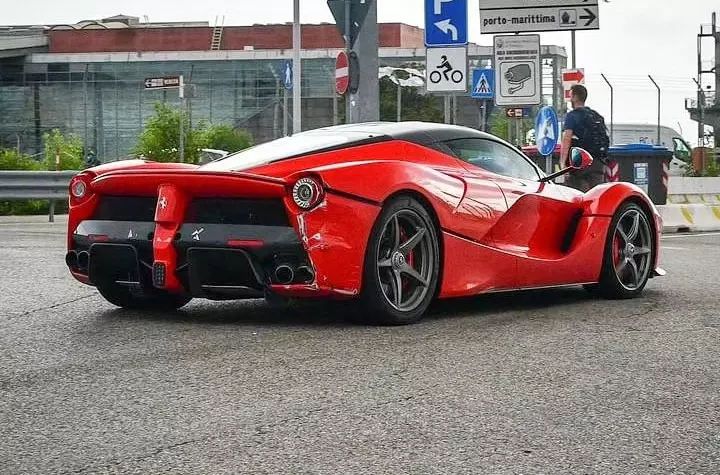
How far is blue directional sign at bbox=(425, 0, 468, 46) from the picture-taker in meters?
17.3

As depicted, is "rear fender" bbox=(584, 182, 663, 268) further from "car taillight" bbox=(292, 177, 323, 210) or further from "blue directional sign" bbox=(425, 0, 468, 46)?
"blue directional sign" bbox=(425, 0, 468, 46)

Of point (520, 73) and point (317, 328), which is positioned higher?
point (520, 73)

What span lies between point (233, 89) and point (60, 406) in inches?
3932

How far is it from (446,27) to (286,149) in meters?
10.8

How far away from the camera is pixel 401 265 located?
6668 millimetres

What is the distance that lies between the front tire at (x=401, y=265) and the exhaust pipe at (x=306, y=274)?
0.93ft

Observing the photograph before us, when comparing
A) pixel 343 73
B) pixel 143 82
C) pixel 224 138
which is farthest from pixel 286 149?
pixel 143 82

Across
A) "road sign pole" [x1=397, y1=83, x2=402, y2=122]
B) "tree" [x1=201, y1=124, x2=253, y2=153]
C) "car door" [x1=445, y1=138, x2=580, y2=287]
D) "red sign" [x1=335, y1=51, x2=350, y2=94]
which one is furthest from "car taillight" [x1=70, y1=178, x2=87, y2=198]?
"road sign pole" [x1=397, y1=83, x2=402, y2=122]

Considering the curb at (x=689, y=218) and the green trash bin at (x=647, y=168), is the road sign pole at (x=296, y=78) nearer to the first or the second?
the green trash bin at (x=647, y=168)

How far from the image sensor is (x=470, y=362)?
544 cm

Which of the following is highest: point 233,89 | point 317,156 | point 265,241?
point 233,89

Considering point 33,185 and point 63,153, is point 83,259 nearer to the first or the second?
point 33,185

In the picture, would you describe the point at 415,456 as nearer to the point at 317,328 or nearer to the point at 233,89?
the point at 317,328

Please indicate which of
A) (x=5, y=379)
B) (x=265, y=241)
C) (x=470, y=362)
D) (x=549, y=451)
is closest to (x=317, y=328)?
(x=265, y=241)
